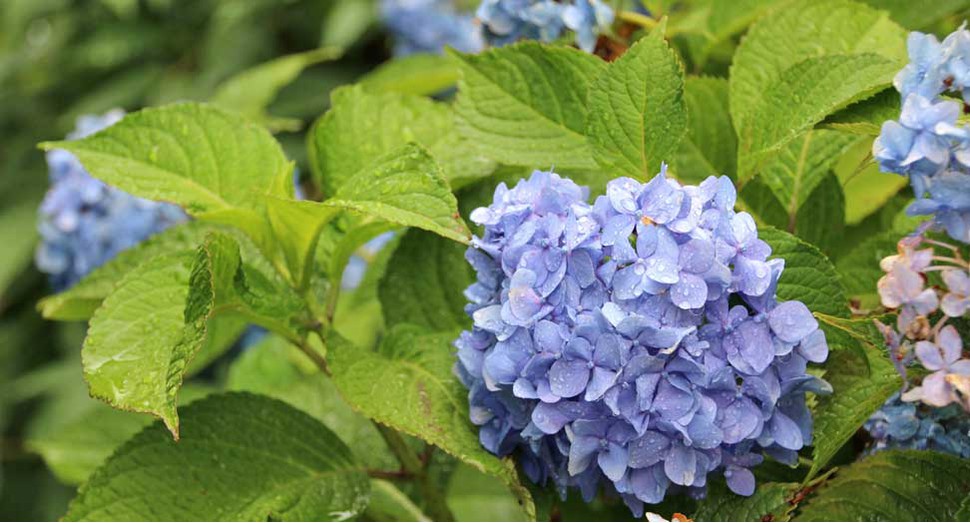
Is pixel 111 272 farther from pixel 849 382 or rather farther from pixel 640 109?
pixel 849 382

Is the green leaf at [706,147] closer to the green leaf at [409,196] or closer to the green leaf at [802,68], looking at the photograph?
the green leaf at [802,68]

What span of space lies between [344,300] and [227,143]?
16.4 inches

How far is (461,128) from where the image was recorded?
93cm

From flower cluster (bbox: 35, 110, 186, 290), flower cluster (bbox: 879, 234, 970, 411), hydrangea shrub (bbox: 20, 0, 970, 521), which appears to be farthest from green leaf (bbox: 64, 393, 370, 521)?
flower cluster (bbox: 35, 110, 186, 290)

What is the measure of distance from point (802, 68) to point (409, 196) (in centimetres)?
30

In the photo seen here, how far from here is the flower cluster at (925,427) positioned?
0.75 metres

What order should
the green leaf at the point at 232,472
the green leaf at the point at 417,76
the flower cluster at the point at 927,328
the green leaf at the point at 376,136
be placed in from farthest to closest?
the green leaf at the point at 417,76 → the green leaf at the point at 376,136 → the green leaf at the point at 232,472 → the flower cluster at the point at 927,328

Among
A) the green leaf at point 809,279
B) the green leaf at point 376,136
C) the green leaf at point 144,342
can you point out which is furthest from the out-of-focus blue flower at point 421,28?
the green leaf at point 809,279

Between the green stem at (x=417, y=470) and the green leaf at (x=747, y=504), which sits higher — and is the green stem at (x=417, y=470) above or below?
below

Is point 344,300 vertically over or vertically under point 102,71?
over

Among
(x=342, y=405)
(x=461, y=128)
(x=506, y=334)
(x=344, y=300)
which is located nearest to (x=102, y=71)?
(x=344, y=300)

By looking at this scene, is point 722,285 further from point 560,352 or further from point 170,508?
point 170,508

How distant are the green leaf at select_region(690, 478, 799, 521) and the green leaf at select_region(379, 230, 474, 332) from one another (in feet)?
1.01

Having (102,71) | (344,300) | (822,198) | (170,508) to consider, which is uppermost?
(822,198)
